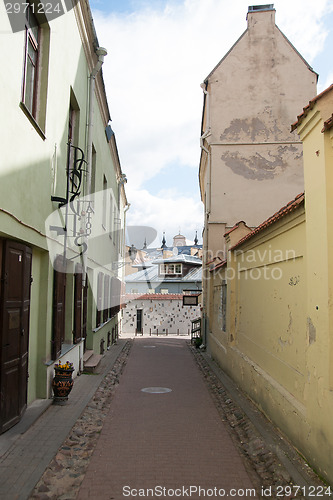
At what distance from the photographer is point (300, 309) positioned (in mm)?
5516

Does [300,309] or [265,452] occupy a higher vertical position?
[300,309]

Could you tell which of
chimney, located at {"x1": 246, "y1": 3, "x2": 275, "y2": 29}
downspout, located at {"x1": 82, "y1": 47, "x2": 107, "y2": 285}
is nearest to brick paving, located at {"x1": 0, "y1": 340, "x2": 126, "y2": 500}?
downspout, located at {"x1": 82, "y1": 47, "x2": 107, "y2": 285}

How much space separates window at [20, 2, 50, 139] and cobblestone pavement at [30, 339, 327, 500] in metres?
4.26

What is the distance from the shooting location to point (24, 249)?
5742 millimetres

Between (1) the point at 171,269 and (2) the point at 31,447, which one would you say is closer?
(2) the point at 31,447

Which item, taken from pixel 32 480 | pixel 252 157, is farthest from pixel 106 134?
pixel 32 480

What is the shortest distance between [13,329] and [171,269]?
34.5 metres

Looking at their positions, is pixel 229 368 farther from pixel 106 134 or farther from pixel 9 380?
pixel 106 134

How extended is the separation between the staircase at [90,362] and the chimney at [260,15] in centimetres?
1444

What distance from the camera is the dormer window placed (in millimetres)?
39638

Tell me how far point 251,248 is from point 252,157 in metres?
9.59

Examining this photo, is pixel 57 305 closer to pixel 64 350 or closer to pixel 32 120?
pixel 64 350

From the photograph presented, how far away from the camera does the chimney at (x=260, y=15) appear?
1739 centimetres

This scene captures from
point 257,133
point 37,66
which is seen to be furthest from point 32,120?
point 257,133
